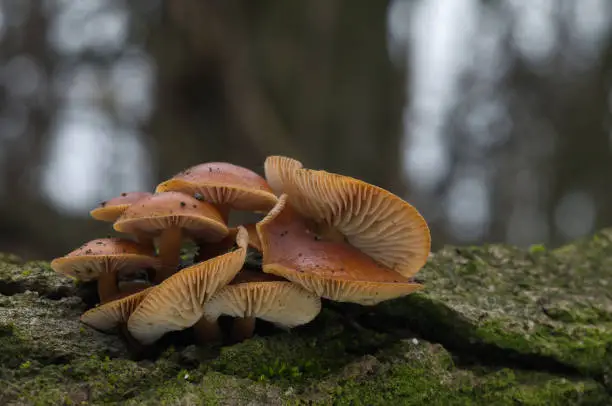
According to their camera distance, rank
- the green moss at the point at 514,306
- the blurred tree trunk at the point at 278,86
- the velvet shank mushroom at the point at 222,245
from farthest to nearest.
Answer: the blurred tree trunk at the point at 278,86, the green moss at the point at 514,306, the velvet shank mushroom at the point at 222,245

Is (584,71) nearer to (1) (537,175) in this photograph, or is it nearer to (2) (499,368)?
(1) (537,175)

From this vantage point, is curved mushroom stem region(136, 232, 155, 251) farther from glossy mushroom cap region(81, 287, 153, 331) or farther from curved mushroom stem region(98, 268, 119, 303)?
glossy mushroom cap region(81, 287, 153, 331)

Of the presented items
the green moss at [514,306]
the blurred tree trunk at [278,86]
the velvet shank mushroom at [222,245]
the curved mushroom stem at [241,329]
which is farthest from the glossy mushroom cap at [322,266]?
the blurred tree trunk at [278,86]

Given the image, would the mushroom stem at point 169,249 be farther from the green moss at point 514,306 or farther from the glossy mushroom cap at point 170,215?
the green moss at point 514,306

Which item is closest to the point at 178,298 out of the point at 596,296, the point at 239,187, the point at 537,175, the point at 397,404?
the point at 239,187

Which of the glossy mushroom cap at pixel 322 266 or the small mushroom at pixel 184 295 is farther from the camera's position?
the glossy mushroom cap at pixel 322 266

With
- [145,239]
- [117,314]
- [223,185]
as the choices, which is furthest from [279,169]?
[117,314]

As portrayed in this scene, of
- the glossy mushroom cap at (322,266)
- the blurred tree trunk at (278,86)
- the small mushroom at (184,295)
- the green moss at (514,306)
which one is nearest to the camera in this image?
the small mushroom at (184,295)
